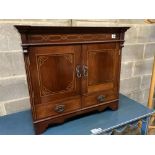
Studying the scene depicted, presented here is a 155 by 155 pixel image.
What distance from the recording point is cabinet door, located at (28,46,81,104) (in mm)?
869

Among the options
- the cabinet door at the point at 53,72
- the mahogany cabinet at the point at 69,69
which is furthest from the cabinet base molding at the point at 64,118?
the cabinet door at the point at 53,72

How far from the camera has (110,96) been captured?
1189mm

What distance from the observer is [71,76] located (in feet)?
3.27

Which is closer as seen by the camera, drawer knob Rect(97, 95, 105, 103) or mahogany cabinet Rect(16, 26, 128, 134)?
mahogany cabinet Rect(16, 26, 128, 134)

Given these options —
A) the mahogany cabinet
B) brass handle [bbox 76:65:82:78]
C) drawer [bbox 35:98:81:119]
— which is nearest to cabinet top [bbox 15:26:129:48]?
the mahogany cabinet

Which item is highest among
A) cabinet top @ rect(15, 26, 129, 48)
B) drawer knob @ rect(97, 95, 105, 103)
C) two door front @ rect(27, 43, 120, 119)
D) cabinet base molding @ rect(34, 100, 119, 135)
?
cabinet top @ rect(15, 26, 129, 48)

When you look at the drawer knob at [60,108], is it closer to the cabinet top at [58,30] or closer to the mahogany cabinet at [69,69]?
the mahogany cabinet at [69,69]

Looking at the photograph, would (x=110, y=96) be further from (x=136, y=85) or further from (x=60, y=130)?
(x=136, y=85)

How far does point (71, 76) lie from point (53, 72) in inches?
5.0

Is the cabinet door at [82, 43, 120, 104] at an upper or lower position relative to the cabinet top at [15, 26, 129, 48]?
lower

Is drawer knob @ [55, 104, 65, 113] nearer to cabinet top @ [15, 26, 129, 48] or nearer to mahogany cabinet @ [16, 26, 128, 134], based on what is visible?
mahogany cabinet @ [16, 26, 128, 134]

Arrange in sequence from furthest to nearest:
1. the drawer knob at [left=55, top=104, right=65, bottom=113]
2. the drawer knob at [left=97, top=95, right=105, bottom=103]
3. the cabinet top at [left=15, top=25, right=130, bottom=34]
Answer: the drawer knob at [left=97, top=95, right=105, bottom=103], the drawer knob at [left=55, top=104, right=65, bottom=113], the cabinet top at [left=15, top=25, right=130, bottom=34]

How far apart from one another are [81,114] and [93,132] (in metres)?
0.21

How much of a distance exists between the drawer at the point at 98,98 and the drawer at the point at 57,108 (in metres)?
0.05
